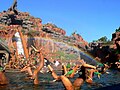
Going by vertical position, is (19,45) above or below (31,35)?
below

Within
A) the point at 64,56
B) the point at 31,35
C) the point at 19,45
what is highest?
the point at 31,35

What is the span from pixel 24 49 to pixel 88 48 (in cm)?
4372

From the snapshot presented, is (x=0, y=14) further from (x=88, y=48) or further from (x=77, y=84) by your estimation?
(x=77, y=84)

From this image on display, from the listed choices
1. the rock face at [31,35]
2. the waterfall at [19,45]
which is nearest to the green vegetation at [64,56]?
the rock face at [31,35]

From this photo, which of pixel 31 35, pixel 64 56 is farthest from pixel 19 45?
pixel 64 56

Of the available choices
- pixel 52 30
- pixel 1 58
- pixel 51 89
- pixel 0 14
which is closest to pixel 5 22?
pixel 0 14

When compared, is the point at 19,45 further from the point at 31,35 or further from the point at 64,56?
the point at 64,56

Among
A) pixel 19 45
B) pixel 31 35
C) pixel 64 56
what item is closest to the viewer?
pixel 19 45

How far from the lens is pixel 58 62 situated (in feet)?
225

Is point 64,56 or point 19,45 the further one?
point 64,56

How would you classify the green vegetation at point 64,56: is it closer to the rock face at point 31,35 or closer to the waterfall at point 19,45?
the rock face at point 31,35

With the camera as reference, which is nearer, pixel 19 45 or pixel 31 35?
pixel 19 45

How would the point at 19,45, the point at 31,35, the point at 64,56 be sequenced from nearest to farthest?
1. the point at 19,45
2. the point at 64,56
3. the point at 31,35

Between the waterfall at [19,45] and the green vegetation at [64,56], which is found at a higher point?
the waterfall at [19,45]
